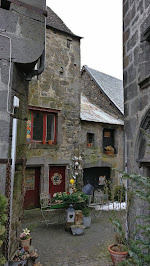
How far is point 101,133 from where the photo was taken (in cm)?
1038

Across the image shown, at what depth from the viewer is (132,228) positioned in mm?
4336

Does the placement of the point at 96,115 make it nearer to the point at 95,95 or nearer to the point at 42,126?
the point at 95,95

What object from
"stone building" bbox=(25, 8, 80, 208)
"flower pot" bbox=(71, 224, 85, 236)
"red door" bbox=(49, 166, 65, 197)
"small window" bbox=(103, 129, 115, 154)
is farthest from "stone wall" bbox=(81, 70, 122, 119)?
"flower pot" bbox=(71, 224, 85, 236)

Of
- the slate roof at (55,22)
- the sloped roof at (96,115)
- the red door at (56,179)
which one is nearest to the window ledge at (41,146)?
the red door at (56,179)

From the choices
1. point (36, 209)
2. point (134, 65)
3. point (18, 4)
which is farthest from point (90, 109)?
point (18, 4)

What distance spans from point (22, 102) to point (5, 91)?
62 centimetres

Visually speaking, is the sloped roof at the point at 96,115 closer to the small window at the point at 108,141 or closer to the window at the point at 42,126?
the small window at the point at 108,141

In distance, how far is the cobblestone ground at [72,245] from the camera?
4438mm

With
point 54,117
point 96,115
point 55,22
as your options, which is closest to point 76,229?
point 54,117

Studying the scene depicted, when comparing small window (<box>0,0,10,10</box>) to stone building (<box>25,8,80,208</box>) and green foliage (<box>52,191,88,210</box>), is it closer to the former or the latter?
green foliage (<box>52,191,88,210</box>)

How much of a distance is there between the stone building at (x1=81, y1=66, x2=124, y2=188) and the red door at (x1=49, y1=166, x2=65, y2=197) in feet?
Answer: 3.82

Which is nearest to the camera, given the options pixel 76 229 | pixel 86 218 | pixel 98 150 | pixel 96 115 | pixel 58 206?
pixel 76 229

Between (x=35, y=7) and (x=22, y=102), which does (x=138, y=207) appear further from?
(x=35, y=7)

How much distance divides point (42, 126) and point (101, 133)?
3002mm
